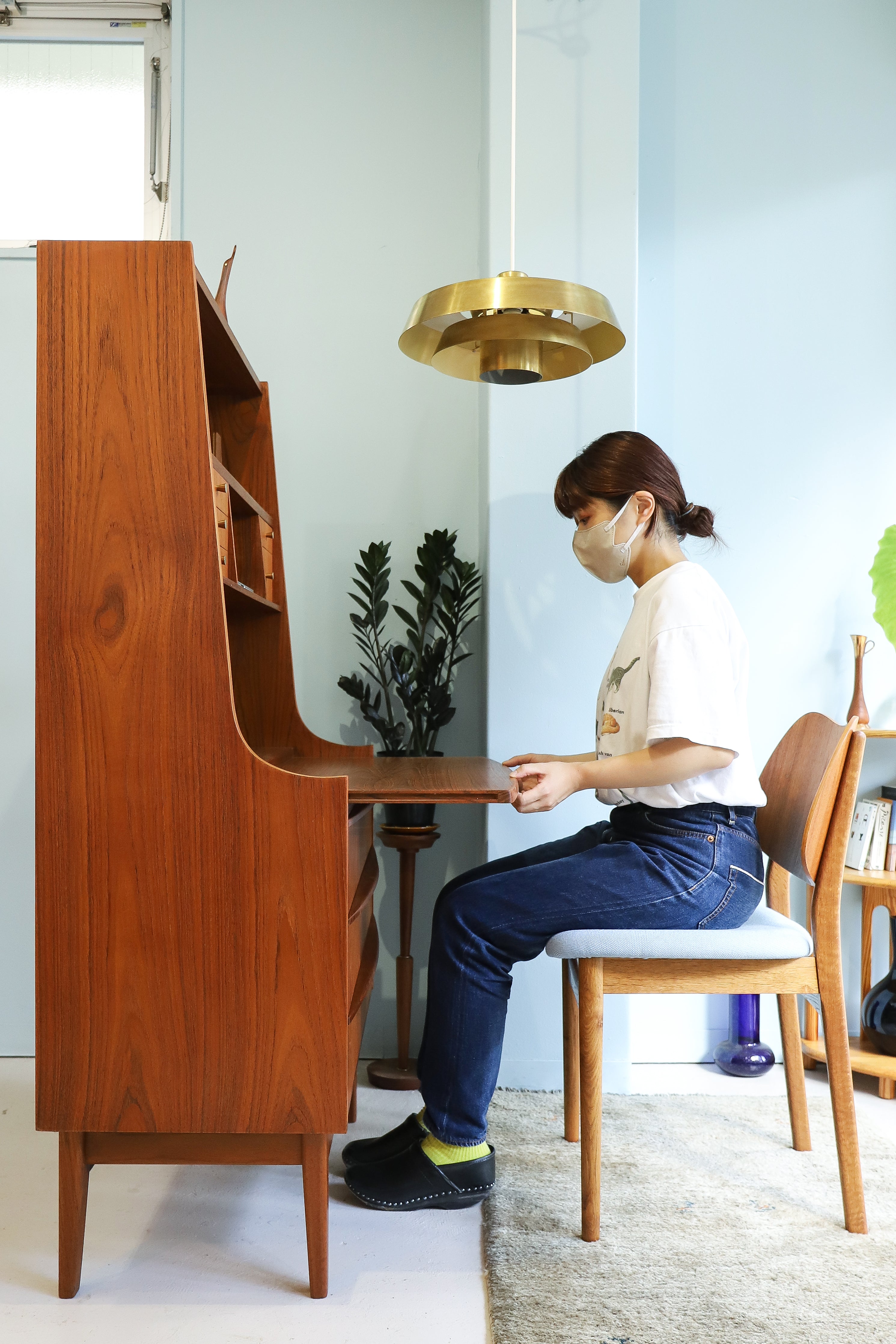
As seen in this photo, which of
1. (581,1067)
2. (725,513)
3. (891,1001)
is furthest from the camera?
(725,513)

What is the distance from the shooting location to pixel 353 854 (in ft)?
5.69

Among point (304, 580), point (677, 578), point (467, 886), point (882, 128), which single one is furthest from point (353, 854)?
point (882, 128)

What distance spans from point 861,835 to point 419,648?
1235mm

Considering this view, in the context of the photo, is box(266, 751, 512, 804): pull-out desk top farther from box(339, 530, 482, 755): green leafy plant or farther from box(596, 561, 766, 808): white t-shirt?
box(596, 561, 766, 808): white t-shirt

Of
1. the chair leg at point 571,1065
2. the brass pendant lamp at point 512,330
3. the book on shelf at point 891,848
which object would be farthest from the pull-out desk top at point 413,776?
the book on shelf at point 891,848

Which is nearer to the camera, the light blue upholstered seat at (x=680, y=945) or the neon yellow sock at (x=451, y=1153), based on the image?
the light blue upholstered seat at (x=680, y=945)

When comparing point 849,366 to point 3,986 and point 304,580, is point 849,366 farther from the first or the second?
point 3,986

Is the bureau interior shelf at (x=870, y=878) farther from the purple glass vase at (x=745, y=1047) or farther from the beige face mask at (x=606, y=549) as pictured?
the beige face mask at (x=606, y=549)

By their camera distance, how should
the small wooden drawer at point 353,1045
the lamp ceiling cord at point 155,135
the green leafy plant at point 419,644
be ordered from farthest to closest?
the lamp ceiling cord at point 155,135 < the green leafy plant at point 419,644 < the small wooden drawer at point 353,1045

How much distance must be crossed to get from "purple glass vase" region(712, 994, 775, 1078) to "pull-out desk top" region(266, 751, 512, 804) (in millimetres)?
915

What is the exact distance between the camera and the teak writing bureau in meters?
1.48

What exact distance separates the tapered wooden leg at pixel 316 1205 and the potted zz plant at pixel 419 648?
3.01ft

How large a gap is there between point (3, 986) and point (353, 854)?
4.87ft

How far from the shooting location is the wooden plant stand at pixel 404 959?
2342 millimetres
